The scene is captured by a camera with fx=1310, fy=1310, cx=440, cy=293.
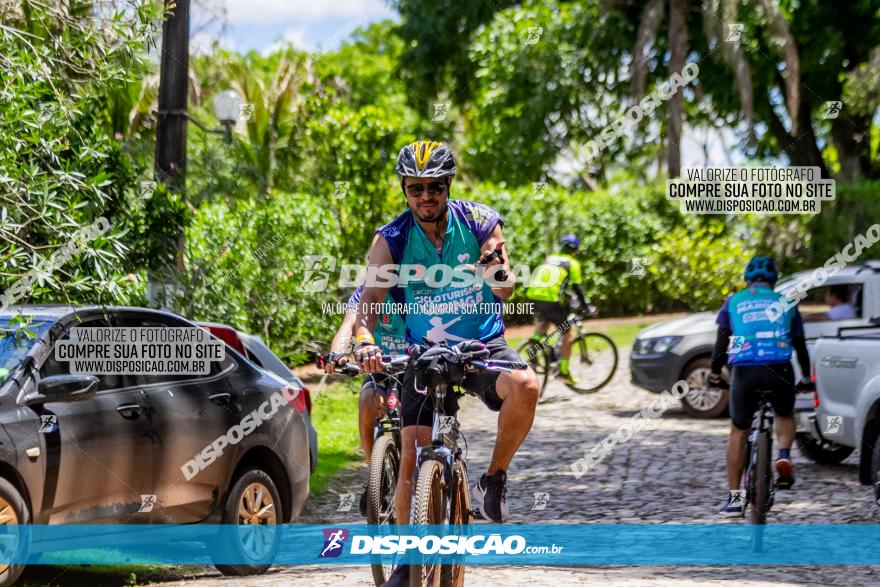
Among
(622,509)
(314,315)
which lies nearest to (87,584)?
(622,509)

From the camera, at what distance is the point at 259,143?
2791 centimetres

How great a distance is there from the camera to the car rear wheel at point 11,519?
6.33m

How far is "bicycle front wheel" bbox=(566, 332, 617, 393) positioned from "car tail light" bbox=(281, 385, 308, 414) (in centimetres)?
961

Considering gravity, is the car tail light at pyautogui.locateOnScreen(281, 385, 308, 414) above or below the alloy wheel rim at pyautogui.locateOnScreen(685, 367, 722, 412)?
above

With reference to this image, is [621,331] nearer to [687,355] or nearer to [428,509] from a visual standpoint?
[687,355]

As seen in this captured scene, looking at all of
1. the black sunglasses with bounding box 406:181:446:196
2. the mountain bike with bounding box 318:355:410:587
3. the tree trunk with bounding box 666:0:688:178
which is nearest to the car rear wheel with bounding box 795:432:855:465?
the mountain bike with bounding box 318:355:410:587

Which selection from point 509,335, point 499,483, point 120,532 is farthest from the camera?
point 509,335

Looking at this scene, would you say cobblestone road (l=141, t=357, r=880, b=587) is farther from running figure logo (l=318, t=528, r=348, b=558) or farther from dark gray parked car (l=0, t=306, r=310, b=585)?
dark gray parked car (l=0, t=306, r=310, b=585)

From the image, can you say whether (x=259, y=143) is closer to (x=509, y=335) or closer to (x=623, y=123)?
(x=509, y=335)

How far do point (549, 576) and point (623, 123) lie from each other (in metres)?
27.1

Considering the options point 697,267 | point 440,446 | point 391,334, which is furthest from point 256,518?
point 697,267

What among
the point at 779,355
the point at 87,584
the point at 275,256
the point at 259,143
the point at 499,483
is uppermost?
the point at 259,143

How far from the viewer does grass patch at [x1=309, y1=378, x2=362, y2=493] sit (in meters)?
12.3

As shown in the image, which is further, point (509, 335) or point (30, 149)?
point (509, 335)
